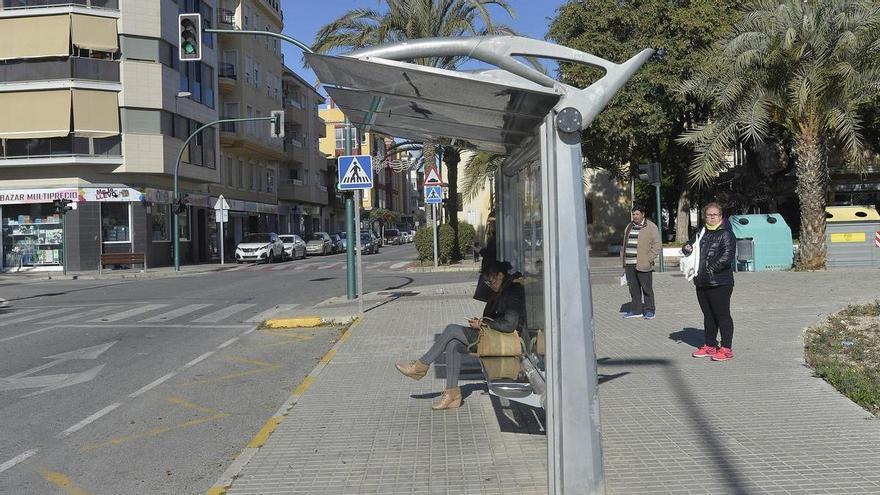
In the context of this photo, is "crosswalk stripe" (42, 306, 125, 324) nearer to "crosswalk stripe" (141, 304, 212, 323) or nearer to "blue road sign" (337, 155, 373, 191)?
"crosswalk stripe" (141, 304, 212, 323)

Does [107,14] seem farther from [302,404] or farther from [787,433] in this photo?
[787,433]

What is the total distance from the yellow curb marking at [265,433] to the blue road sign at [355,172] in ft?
22.8

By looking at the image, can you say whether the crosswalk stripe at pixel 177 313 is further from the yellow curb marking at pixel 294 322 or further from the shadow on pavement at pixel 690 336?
the shadow on pavement at pixel 690 336

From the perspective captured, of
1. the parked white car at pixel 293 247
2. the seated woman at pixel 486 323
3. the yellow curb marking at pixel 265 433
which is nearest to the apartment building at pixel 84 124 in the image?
the parked white car at pixel 293 247

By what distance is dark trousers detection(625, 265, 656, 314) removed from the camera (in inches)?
450

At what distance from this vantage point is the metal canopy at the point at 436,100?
3.91 metres

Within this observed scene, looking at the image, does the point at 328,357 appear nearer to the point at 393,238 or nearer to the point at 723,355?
the point at 723,355

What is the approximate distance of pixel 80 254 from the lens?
104 ft

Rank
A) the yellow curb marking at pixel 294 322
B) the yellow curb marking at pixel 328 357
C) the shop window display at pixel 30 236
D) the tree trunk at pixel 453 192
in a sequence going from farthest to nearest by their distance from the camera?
the shop window display at pixel 30 236 → the tree trunk at pixel 453 192 → the yellow curb marking at pixel 294 322 → the yellow curb marking at pixel 328 357

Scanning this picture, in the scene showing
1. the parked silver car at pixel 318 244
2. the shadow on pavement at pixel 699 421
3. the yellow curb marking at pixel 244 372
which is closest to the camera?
the shadow on pavement at pixel 699 421

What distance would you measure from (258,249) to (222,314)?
22521 mm

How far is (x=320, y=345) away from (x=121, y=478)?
5599 mm

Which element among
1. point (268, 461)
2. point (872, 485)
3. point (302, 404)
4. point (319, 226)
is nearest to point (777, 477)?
point (872, 485)

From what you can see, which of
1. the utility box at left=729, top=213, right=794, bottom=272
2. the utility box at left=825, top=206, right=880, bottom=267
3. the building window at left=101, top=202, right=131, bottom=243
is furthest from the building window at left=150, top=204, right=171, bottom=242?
the utility box at left=825, top=206, right=880, bottom=267
